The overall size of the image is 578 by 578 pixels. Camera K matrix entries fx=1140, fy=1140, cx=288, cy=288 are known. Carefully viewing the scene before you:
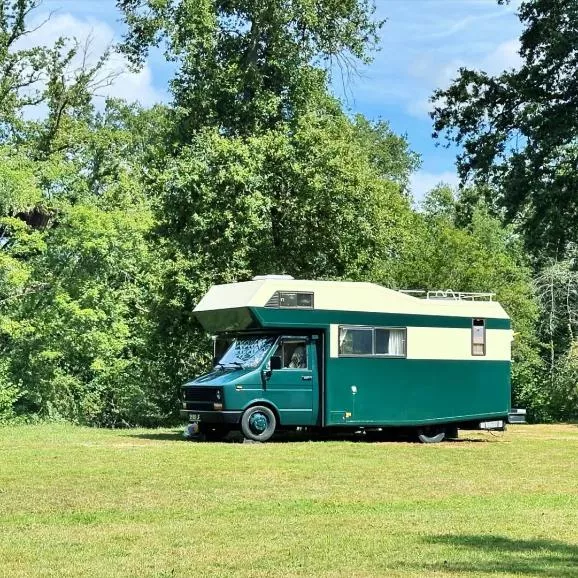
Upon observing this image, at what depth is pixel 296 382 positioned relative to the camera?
21.5 m

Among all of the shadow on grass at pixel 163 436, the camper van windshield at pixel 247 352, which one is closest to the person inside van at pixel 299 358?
the camper van windshield at pixel 247 352

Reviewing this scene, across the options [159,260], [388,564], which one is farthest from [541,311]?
[388,564]

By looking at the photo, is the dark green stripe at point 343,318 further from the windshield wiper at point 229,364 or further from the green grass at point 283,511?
the green grass at point 283,511

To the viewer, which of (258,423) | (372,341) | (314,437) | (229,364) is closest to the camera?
(258,423)

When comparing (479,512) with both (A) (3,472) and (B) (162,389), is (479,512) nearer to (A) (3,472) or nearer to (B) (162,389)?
(A) (3,472)

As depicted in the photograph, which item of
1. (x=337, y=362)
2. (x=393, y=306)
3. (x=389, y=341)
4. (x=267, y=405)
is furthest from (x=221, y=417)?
(x=393, y=306)

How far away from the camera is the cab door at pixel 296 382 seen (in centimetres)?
2139

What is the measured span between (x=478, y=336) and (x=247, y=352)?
491cm

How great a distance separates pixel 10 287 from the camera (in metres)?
32.2

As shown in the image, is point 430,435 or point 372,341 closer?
point 372,341

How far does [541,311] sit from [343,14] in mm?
16039

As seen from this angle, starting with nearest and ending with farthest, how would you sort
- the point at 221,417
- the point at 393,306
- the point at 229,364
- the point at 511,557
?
the point at 511,557, the point at 221,417, the point at 229,364, the point at 393,306

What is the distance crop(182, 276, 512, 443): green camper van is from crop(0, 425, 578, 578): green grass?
1.56 meters

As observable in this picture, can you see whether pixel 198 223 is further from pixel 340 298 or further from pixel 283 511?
pixel 283 511
